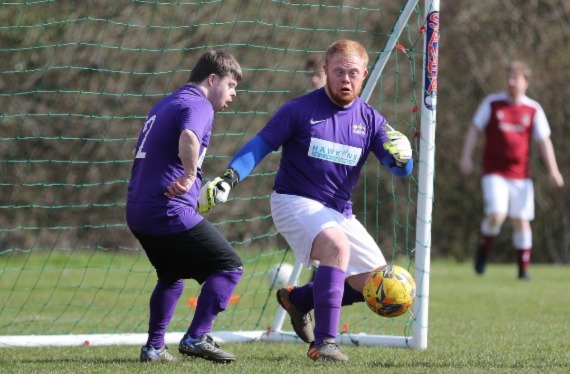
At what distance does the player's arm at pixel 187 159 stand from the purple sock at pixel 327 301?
83cm

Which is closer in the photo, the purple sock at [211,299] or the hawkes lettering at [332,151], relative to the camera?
the purple sock at [211,299]

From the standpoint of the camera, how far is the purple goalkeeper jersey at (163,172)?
516 centimetres

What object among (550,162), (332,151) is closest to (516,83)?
(550,162)

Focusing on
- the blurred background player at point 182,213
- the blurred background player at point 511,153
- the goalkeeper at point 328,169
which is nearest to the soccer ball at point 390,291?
the goalkeeper at point 328,169

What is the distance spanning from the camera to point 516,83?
11.1 m

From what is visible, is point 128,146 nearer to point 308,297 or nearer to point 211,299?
point 308,297

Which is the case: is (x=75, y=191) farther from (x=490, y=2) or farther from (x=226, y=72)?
(x=490, y=2)

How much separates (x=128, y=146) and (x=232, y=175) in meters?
6.84

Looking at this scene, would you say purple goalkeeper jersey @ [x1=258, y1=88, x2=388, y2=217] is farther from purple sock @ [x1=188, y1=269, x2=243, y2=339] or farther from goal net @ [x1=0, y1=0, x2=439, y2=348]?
purple sock @ [x1=188, y1=269, x2=243, y2=339]

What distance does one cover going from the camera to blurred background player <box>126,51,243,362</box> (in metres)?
5.17

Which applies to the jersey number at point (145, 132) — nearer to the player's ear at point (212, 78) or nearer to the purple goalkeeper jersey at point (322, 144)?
the player's ear at point (212, 78)

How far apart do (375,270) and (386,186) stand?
1193 cm

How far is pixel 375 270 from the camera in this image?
541 cm

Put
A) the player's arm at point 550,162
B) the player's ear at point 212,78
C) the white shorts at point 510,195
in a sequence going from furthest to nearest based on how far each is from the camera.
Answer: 1. the white shorts at point 510,195
2. the player's arm at point 550,162
3. the player's ear at point 212,78
